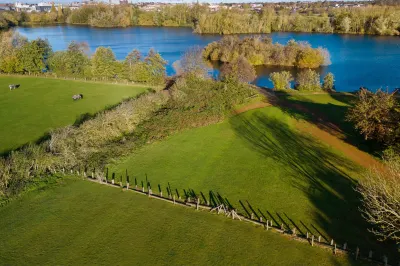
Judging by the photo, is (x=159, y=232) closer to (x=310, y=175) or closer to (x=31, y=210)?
(x=31, y=210)

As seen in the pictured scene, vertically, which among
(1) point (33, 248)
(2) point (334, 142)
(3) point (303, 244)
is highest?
(2) point (334, 142)

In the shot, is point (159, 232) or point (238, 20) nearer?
point (159, 232)

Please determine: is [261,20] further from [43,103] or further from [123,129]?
[123,129]

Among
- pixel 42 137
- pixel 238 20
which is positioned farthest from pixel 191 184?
pixel 238 20

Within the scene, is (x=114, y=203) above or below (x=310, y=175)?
below

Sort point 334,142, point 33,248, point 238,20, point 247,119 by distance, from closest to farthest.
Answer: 1. point 33,248
2. point 334,142
3. point 247,119
4. point 238,20
